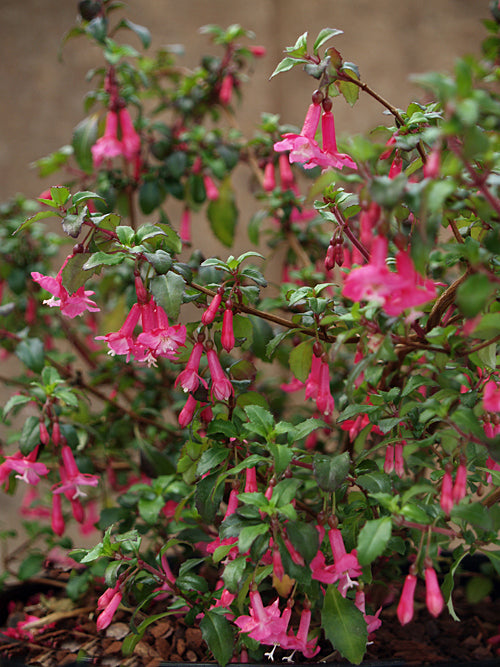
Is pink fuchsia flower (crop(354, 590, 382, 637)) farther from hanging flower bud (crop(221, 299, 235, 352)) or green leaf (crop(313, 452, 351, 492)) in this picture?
hanging flower bud (crop(221, 299, 235, 352))

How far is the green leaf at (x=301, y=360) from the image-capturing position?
0.66 metres

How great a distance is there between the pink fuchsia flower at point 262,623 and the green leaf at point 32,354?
482 mm

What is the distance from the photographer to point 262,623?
0.56 meters

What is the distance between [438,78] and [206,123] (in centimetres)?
154

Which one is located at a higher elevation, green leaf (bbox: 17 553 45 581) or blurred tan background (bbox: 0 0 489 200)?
blurred tan background (bbox: 0 0 489 200)

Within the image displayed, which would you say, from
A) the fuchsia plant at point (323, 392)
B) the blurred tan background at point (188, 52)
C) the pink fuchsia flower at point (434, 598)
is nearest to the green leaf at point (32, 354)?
the fuchsia plant at point (323, 392)

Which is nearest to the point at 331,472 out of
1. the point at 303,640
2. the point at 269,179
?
the point at 303,640

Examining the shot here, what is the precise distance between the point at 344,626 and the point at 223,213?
836 mm

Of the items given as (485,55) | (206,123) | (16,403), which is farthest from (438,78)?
(206,123)

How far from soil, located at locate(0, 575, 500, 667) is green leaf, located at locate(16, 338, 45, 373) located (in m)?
0.37

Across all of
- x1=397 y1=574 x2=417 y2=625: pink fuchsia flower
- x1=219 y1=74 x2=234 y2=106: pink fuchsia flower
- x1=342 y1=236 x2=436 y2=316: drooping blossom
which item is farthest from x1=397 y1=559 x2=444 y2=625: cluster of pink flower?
x1=219 y1=74 x2=234 y2=106: pink fuchsia flower

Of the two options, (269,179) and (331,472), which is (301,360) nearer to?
(331,472)

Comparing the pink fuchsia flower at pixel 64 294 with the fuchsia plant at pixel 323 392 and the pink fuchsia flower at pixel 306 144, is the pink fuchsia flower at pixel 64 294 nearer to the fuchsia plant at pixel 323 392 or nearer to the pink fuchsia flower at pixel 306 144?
the fuchsia plant at pixel 323 392

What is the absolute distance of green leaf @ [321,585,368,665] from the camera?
588mm
